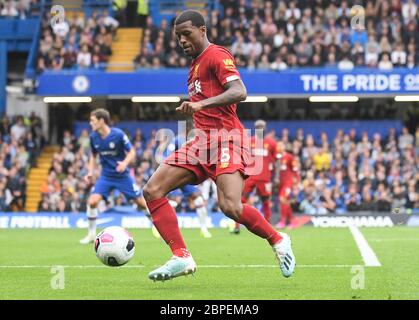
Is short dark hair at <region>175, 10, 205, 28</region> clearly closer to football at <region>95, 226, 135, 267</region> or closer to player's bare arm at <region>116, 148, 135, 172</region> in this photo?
football at <region>95, 226, 135, 267</region>

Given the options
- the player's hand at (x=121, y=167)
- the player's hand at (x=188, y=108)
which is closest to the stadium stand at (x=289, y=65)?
the player's hand at (x=121, y=167)

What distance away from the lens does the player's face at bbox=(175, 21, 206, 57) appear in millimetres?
9750

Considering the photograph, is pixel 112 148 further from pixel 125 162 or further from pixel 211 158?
pixel 211 158

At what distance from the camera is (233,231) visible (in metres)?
22.0

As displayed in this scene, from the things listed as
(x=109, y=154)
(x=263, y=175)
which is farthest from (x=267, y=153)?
(x=109, y=154)

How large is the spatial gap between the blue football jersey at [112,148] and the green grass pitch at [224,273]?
1.45 meters

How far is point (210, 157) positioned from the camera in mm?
9867

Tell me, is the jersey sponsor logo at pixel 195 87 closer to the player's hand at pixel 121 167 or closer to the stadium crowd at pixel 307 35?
the player's hand at pixel 121 167

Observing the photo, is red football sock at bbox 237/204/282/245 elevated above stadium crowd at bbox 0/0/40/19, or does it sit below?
below

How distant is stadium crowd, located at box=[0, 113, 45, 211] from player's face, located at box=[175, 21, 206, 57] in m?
20.2

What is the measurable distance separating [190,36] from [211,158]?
1.29 meters

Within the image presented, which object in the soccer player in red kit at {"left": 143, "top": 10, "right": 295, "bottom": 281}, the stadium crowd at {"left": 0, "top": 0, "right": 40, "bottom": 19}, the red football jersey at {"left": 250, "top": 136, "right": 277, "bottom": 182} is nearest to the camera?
the soccer player in red kit at {"left": 143, "top": 10, "right": 295, "bottom": 281}

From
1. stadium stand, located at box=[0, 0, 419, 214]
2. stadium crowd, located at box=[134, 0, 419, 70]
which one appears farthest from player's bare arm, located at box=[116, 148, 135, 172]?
stadium crowd, located at box=[134, 0, 419, 70]

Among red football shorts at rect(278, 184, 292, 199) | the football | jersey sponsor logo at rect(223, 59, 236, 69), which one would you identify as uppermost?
jersey sponsor logo at rect(223, 59, 236, 69)
